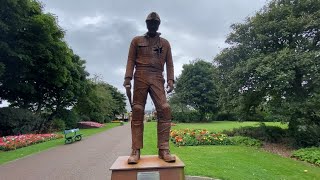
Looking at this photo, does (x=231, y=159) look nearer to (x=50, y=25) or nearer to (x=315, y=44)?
(x=315, y=44)

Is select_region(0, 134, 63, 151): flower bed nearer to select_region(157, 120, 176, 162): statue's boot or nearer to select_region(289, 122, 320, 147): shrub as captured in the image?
select_region(157, 120, 176, 162): statue's boot

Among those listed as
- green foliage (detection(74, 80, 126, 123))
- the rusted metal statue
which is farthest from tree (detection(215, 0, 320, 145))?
green foliage (detection(74, 80, 126, 123))

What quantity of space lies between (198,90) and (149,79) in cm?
4139

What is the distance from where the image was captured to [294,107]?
14.1 m

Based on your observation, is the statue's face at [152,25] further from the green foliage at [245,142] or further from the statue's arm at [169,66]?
the green foliage at [245,142]

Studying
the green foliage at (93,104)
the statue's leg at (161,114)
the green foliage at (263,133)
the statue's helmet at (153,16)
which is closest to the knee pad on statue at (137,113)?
the statue's leg at (161,114)

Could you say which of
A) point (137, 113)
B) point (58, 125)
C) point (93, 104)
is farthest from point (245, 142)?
point (93, 104)

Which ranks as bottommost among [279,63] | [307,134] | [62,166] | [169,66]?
[62,166]

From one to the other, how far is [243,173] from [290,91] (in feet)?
25.4

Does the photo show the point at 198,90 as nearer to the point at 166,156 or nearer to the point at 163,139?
the point at 163,139

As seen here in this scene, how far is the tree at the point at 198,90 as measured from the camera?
47156 mm

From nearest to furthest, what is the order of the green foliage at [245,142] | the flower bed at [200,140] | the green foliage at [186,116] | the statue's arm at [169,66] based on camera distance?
the statue's arm at [169,66] → the green foliage at [245,142] → the flower bed at [200,140] → the green foliage at [186,116]

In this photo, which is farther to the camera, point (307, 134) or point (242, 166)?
point (307, 134)

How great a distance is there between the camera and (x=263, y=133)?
701 inches
